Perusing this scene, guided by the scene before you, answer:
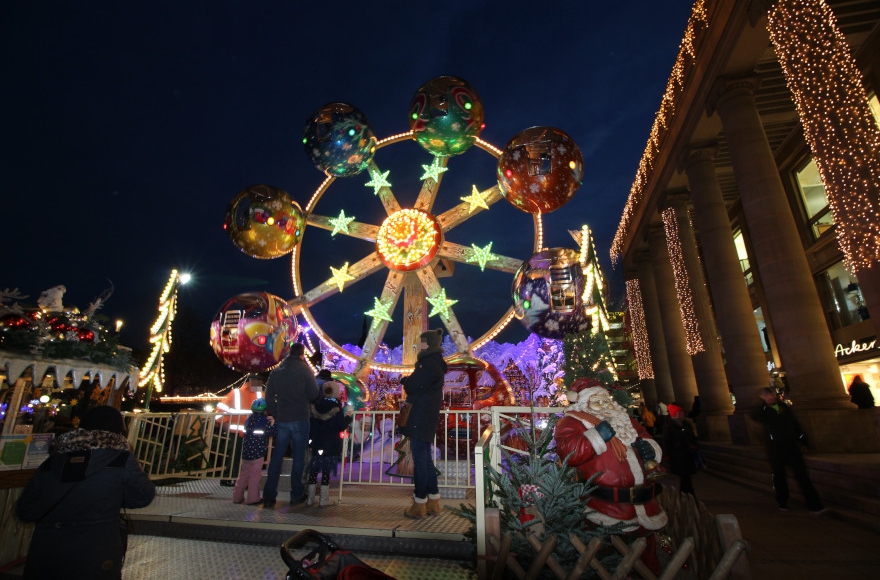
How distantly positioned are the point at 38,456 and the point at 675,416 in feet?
34.7

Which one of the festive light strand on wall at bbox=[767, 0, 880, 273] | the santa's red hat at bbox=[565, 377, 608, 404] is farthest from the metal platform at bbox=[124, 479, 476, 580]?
the festive light strand on wall at bbox=[767, 0, 880, 273]

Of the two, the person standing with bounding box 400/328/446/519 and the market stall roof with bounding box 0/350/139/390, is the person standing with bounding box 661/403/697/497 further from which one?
the market stall roof with bounding box 0/350/139/390

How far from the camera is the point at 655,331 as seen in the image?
75.4 feet

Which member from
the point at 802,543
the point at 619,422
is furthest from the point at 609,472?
the point at 802,543

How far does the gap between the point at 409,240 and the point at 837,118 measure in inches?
396

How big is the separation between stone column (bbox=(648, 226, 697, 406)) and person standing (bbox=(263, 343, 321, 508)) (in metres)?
18.6

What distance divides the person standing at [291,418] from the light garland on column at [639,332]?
72.9 feet

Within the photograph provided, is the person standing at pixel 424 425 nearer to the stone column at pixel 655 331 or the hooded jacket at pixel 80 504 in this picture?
the hooded jacket at pixel 80 504

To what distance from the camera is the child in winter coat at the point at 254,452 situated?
5.60 meters

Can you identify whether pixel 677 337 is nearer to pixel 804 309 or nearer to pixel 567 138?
pixel 804 309

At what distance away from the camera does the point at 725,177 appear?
67.4ft

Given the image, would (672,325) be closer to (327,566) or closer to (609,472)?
(609,472)

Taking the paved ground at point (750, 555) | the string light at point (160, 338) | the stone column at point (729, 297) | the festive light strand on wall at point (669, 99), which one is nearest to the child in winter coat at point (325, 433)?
the paved ground at point (750, 555)

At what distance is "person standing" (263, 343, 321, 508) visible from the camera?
5316 millimetres
